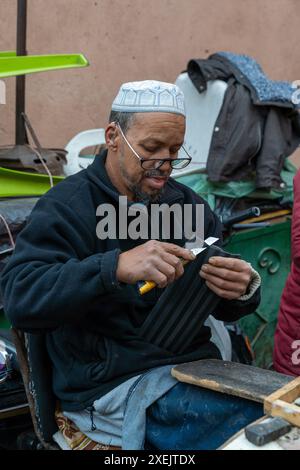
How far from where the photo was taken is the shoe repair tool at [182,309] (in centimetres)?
220

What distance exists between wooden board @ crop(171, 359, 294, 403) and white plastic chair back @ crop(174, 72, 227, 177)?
1901 mm

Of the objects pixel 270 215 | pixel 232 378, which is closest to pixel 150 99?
pixel 232 378

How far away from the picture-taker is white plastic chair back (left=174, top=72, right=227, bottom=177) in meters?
3.92

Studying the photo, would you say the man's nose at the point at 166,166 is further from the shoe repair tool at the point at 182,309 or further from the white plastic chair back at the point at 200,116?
the white plastic chair back at the point at 200,116

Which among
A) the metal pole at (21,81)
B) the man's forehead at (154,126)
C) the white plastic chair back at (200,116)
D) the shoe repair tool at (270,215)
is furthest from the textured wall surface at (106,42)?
the man's forehead at (154,126)

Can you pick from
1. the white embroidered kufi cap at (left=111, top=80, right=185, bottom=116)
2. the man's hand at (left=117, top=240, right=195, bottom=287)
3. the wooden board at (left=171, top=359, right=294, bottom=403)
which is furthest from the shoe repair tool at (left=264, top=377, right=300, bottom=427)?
the white embroidered kufi cap at (left=111, top=80, right=185, bottom=116)

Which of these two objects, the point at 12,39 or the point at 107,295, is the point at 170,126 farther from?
the point at 12,39

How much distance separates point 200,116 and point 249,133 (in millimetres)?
389

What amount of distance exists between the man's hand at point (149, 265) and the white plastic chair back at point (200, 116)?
1.99 metres

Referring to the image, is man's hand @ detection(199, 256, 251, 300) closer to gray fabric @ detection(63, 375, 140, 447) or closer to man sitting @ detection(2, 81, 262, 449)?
man sitting @ detection(2, 81, 262, 449)
